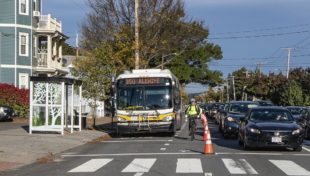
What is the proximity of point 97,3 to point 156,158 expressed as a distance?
41.8 metres

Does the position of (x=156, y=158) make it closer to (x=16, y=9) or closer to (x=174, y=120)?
(x=174, y=120)

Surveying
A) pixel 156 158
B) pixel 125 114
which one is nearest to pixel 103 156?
pixel 156 158

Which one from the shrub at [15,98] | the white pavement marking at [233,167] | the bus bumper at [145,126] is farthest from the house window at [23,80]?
the white pavement marking at [233,167]

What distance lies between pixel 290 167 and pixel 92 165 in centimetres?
493

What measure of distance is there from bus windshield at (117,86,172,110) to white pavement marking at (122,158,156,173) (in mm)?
10481

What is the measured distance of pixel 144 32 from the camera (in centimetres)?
5334

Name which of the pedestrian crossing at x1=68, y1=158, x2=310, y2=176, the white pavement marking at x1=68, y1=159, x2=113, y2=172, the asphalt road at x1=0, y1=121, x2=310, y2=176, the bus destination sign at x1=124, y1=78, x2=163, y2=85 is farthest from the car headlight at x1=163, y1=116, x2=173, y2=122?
the white pavement marking at x1=68, y1=159, x2=113, y2=172

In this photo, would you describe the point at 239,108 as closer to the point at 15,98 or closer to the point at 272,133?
the point at 272,133

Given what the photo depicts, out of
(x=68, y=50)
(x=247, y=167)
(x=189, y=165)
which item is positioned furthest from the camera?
(x=68, y=50)

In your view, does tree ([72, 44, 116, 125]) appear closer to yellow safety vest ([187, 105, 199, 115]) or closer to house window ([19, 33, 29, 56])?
yellow safety vest ([187, 105, 199, 115])

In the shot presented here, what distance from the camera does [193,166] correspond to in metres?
14.8

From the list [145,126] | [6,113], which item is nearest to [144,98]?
[145,126]

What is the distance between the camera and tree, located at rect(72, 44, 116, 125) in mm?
33469

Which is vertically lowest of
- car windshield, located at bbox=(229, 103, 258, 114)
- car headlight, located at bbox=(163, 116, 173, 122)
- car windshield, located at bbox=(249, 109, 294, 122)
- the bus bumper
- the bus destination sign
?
the bus bumper
